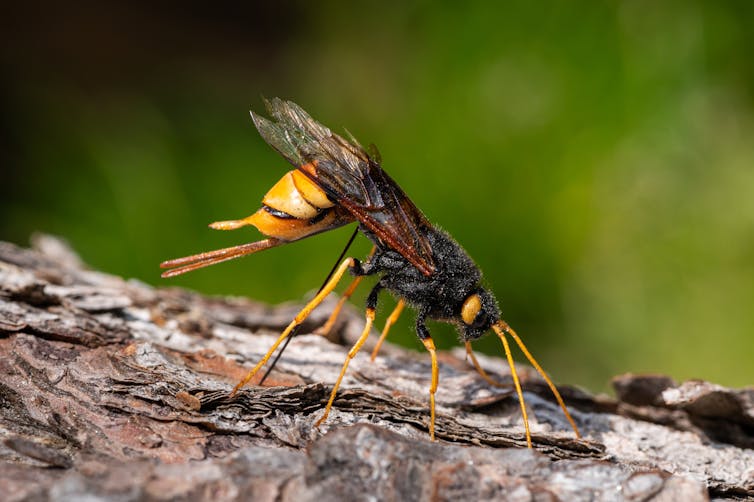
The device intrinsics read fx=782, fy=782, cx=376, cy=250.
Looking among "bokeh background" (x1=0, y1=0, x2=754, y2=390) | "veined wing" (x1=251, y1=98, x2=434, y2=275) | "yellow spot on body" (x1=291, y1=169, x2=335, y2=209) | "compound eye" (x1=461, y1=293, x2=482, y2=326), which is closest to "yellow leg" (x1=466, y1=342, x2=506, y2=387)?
"compound eye" (x1=461, y1=293, x2=482, y2=326)

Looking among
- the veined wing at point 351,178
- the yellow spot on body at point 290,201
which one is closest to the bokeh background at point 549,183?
the veined wing at point 351,178

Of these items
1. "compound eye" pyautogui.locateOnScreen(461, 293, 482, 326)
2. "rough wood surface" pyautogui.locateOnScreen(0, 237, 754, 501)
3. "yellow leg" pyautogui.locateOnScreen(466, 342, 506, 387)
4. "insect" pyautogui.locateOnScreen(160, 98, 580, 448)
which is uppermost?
"insect" pyautogui.locateOnScreen(160, 98, 580, 448)

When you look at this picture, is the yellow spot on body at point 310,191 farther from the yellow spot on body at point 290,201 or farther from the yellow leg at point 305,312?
Answer: the yellow leg at point 305,312

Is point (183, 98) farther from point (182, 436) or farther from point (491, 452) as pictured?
point (491, 452)

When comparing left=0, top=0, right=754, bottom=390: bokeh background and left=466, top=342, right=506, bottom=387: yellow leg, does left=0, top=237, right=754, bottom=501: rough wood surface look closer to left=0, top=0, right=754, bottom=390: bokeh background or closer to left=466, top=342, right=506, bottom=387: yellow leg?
left=466, top=342, right=506, bottom=387: yellow leg

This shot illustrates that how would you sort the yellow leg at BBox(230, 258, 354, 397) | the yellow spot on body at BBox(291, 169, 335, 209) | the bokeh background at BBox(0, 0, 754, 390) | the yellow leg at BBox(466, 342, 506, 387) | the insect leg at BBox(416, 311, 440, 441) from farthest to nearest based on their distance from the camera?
the bokeh background at BBox(0, 0, 754, 390)
the yellow leg at BBox(466, 342, 506, 387)
the yellow spot on body at BBox(291, 169, 335, 209)
the yellow leg at BBox(230, 258, 354, 397)
the insect leg at BBox(416, 311, 440, 441)

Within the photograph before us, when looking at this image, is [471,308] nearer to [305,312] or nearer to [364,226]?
[364,226]
